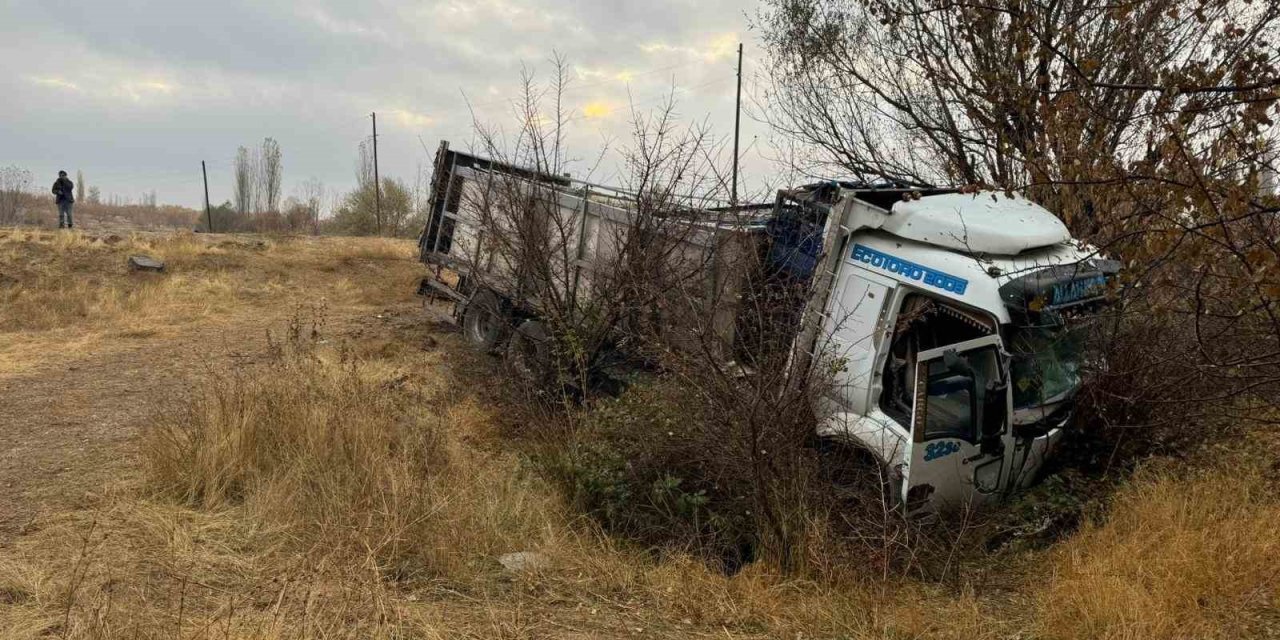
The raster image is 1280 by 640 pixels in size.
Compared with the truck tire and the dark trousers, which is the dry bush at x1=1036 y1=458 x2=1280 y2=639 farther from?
the dark trousers

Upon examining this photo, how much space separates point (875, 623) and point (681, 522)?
58.4 inches

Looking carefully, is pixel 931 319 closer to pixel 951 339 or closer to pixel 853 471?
pixel 951 339

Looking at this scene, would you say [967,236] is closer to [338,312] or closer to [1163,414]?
[1163,414]

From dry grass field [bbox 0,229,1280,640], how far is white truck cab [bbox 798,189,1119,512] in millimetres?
636

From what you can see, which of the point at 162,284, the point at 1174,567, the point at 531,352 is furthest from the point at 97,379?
the point at 1174,567

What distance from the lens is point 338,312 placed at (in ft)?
45.4

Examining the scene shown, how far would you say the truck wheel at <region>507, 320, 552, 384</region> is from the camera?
301 inches

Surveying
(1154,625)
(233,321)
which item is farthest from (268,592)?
(233,321)

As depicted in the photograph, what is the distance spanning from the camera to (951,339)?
17.0 ft

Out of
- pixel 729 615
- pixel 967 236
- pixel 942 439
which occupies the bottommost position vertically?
pixel 729 615

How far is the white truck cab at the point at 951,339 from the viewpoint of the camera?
465 cm

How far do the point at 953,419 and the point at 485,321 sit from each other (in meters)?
6.52

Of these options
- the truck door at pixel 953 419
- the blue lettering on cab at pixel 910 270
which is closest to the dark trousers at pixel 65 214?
the blue lettering on cab at pixel 910 270

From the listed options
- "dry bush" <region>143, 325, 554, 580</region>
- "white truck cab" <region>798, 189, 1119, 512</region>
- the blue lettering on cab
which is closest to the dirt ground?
"dry bush" <region>143, 325, 554, 580</region>
